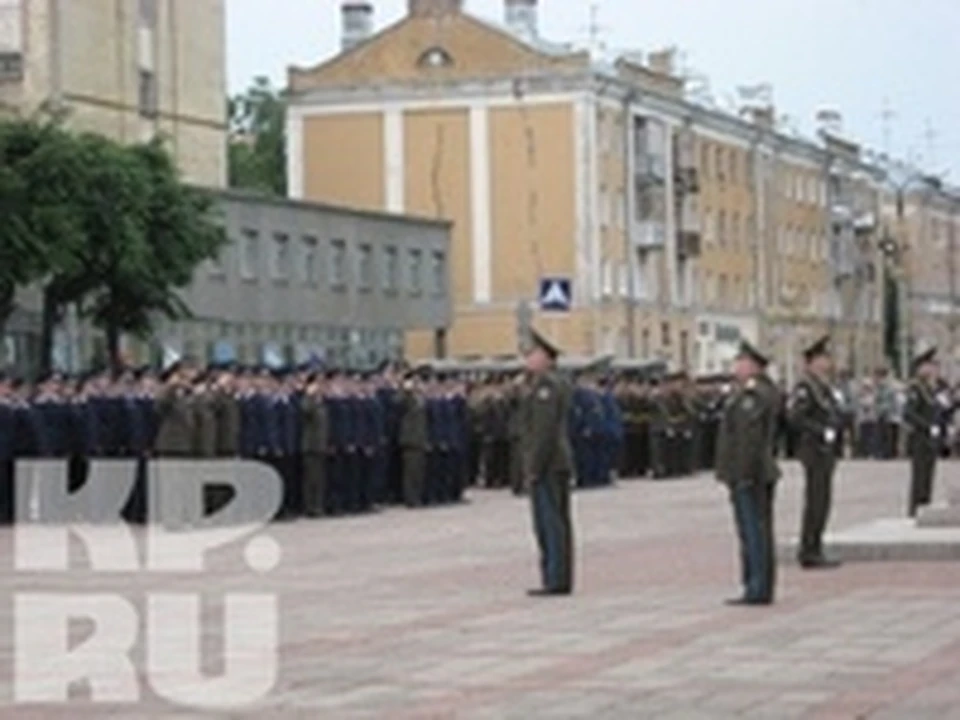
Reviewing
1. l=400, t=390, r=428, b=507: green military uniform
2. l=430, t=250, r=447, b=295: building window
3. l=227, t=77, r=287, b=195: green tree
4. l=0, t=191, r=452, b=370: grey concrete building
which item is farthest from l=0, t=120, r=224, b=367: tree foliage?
l=227, t=77, r=287, b=195: green tree

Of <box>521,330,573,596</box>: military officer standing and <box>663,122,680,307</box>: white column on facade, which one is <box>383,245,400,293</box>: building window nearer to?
<box>663,122,680,307</box>: white column on facade

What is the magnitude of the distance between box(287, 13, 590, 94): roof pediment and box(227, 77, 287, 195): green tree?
54.5 ft

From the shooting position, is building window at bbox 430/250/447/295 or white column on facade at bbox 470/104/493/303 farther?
white column on facade at bbox 470/104/493/303

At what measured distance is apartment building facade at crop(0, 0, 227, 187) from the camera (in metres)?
58.9

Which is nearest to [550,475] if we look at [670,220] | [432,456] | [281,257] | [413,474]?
[413,474]

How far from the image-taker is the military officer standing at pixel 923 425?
27906 mm

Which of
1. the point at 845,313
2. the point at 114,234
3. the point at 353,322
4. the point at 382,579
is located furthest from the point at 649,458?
the point at 845,313

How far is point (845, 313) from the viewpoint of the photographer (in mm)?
111562

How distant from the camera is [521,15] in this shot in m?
84.4

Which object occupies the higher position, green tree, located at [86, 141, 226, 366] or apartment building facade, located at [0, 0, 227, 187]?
apartment building facade, located at [0, 0, 227, 187]

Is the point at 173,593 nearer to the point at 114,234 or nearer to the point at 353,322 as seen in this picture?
the point at 114,234

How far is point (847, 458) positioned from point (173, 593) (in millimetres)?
36860

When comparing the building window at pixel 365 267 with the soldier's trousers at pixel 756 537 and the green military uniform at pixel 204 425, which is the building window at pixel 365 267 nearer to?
the green military uniform at pixel 204 425

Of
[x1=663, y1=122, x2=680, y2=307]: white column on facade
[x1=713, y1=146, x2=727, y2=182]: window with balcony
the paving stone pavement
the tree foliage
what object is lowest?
the paving stone pavement
